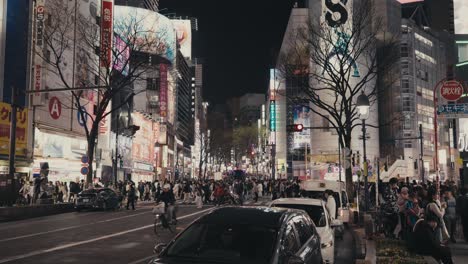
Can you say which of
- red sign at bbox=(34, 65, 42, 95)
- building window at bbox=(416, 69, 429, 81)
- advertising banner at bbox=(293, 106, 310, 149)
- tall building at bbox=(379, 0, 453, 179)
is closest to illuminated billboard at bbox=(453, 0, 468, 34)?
red sign at bbox=(34, 65, 42, 95)

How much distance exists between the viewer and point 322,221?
10578 millimetres

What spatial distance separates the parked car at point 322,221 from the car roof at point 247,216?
3657 millimetres

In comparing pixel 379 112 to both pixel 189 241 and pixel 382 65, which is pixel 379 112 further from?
pixel 189 241

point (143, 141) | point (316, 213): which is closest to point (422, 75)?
point (143, 141)

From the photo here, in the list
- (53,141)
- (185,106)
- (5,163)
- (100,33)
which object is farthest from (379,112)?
(185,106)

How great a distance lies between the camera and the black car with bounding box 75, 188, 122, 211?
2958 centimetres

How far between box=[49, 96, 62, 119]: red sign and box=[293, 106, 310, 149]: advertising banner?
4767cm

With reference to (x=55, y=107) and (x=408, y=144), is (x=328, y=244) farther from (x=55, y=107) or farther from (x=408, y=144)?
(x=408, y=144)

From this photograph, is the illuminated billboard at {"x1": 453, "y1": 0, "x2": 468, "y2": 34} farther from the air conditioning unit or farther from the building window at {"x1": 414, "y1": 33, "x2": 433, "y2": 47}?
the air conditioning unit

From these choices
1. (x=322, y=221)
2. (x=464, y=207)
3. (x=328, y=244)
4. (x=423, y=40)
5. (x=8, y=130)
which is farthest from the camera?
(x=423, y=40)

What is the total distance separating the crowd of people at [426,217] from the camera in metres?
7.90

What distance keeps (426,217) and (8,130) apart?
31.3m

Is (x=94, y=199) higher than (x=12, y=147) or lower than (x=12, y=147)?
lower

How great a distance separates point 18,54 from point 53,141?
8.36 m
